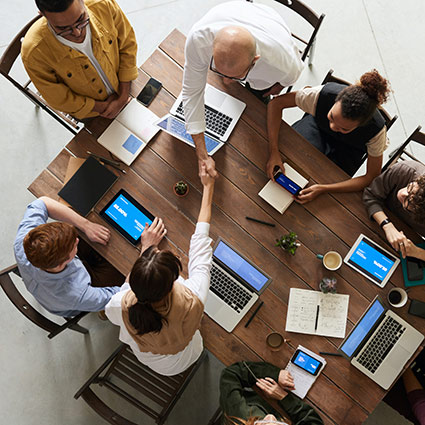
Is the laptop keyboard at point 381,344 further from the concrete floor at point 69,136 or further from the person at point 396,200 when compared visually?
the concrete floor at point 69,136

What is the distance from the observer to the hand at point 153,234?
208 centimetres

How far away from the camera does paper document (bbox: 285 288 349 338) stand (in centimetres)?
204

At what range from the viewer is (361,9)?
342cm

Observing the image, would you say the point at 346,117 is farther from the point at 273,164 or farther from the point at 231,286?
the point at 231,286

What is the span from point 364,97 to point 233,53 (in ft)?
2.20

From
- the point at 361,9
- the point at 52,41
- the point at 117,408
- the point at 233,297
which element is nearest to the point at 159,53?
the point at 52,41

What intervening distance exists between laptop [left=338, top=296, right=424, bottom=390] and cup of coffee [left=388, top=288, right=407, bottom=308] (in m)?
0.05

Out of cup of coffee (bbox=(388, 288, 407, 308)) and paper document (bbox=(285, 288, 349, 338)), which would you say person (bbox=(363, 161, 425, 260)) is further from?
paper document (bbox=(285, 288, 349, 338))

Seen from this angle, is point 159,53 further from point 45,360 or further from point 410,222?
point 45,360

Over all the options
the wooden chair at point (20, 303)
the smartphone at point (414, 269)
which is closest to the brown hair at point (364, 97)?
the smartphone at point (414, 269)

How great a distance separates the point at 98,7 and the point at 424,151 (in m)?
2.61

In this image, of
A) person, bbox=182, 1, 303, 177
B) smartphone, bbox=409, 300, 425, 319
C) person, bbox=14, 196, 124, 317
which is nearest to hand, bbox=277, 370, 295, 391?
smartphone, bbox=409, 300, 425, 319

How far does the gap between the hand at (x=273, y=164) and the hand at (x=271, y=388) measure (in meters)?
1.04

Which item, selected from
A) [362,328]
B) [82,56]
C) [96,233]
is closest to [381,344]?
[362,328]
